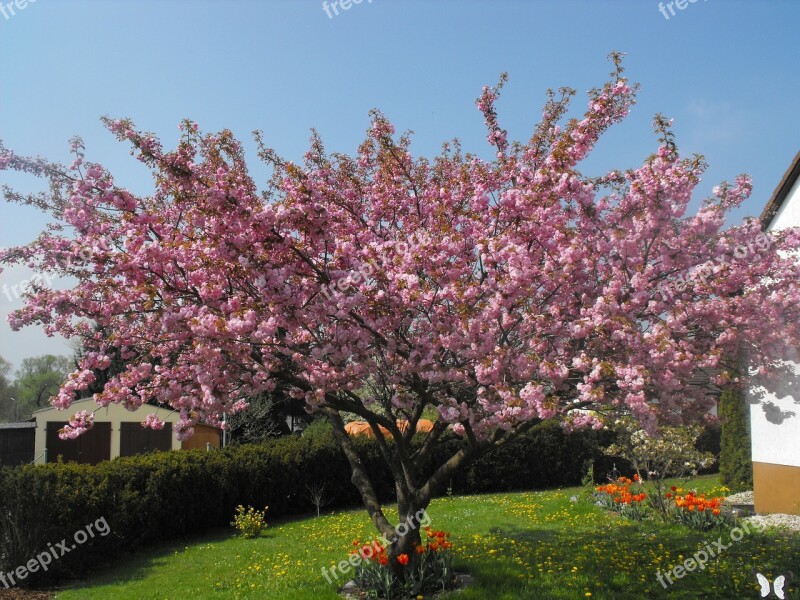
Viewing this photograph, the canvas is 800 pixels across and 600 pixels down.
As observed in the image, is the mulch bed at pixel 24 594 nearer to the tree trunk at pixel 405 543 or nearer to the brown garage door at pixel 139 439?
the tree trunk at pixel 405 543

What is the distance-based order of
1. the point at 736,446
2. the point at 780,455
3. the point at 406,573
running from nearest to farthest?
the point at 406,573 < the point at 780,455 < the point at 736,446

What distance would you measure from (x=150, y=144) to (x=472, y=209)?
2815mm

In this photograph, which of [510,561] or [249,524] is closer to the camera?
[510,561]

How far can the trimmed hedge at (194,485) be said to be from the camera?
8.04 m

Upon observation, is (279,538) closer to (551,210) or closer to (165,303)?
(165,303)

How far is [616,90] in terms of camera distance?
562cm

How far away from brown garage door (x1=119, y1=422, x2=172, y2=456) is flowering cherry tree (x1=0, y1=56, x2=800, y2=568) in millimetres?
17889

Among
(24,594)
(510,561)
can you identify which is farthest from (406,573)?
(24,594)

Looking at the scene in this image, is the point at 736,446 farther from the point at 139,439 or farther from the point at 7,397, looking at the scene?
the point at 7,397

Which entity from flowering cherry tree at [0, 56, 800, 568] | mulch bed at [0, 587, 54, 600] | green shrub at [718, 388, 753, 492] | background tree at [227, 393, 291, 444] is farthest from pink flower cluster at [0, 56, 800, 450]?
background tree at [227, 393, 291, 444]

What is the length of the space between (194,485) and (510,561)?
6.15 metres

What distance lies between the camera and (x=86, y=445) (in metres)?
22.3

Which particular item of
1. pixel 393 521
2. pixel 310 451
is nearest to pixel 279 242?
pixel 393 521

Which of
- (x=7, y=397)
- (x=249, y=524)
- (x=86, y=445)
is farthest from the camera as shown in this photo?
(x=7, y=397)
